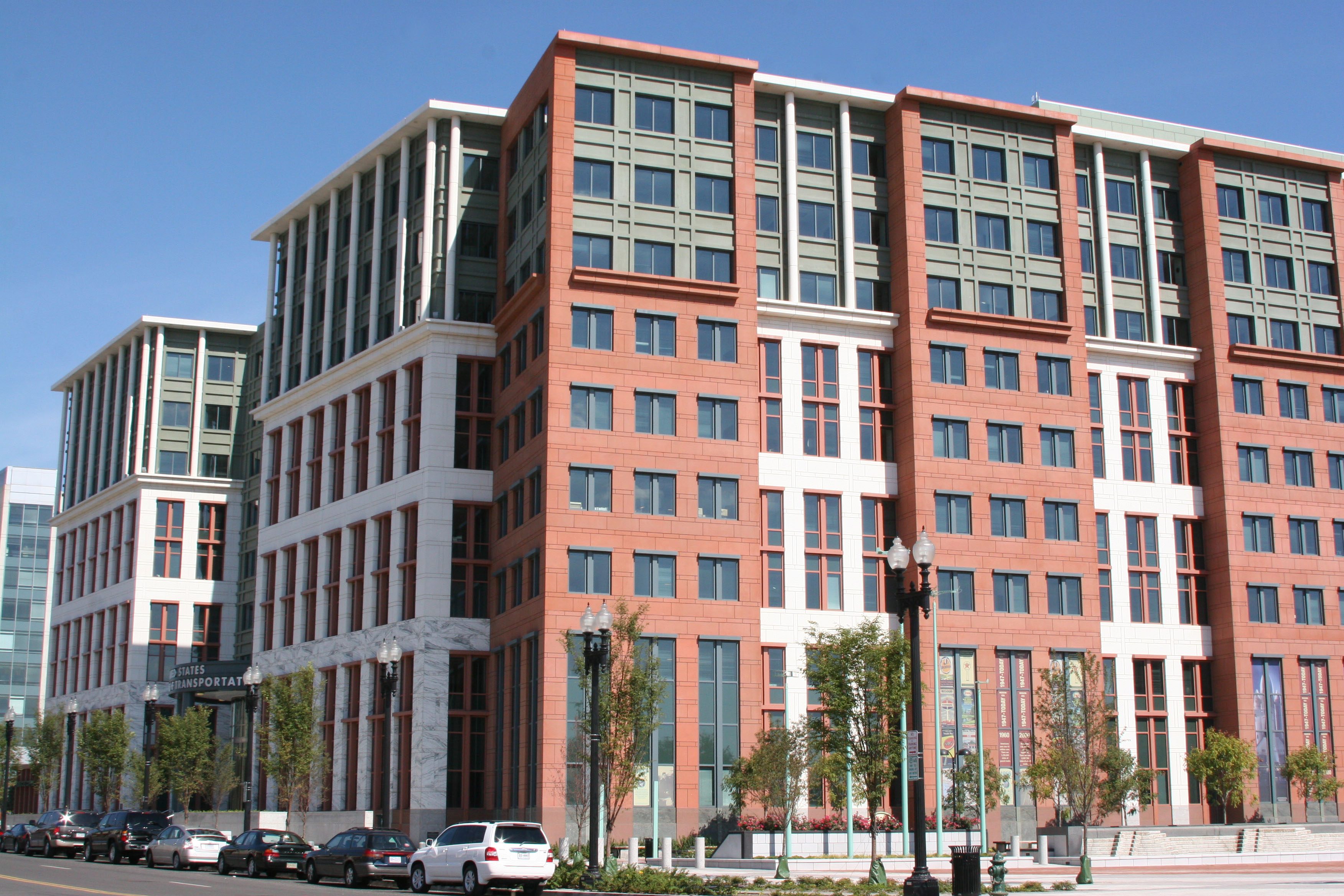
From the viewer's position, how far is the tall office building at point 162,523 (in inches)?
3669

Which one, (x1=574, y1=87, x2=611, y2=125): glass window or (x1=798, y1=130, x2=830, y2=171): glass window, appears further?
(x1=798, y1=130, x2=830, y2=171): glass window

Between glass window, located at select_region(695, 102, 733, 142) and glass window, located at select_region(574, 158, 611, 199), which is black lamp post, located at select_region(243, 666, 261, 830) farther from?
glass window, located at select_region(695, 102, 733, 142)

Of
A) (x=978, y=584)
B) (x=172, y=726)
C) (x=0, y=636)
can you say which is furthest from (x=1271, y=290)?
(x=0, y=636)

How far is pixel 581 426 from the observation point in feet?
196

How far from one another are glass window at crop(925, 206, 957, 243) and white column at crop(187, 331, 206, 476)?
172 ft

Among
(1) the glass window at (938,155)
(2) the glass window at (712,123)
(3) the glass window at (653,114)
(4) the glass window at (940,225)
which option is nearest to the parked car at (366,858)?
(3) the glass window at (653,114)

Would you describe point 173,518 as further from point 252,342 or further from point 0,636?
point 0,636

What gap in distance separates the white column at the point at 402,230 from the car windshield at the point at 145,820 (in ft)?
80.4

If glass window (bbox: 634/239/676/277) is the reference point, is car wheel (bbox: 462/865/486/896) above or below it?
below

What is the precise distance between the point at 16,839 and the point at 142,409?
40.0 metres

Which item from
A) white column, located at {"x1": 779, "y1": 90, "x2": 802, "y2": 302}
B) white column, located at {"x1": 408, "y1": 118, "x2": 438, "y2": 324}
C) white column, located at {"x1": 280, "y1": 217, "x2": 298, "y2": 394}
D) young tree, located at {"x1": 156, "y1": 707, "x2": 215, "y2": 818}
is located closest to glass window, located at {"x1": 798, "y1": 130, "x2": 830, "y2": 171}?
white column, located at {"x1": 779, "y1": 90, "x2": 802, "y2": 302}

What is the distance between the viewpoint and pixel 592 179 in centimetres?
6181

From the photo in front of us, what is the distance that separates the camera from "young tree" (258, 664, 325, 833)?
226 ft

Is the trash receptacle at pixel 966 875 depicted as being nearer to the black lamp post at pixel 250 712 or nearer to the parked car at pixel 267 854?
the parked car at pixel 267 854
